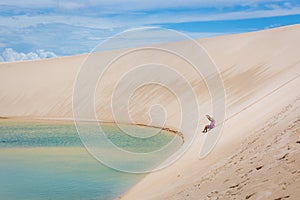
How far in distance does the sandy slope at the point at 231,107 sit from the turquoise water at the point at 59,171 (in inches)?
50.3

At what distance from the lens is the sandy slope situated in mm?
8547

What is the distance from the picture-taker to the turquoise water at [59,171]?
14000mm

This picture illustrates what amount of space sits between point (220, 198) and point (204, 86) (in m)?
27.9

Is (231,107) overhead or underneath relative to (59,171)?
overhead

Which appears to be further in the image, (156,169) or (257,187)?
(156,169)

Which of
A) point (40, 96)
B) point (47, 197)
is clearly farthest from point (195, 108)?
point (40, 96)

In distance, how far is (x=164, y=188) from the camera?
467 inches

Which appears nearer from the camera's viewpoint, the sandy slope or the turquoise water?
the sandy slope

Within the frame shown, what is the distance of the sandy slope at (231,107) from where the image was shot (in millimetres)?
8547

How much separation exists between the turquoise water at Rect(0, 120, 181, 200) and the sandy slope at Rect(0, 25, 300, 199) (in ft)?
4.19

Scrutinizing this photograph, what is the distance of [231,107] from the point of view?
2520 centimetres

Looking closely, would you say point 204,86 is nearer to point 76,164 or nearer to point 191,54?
point 191,54

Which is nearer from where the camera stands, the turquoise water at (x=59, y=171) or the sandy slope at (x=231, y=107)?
the sandy slope at (x=231, y=107)

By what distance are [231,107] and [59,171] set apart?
1144 centimetres
